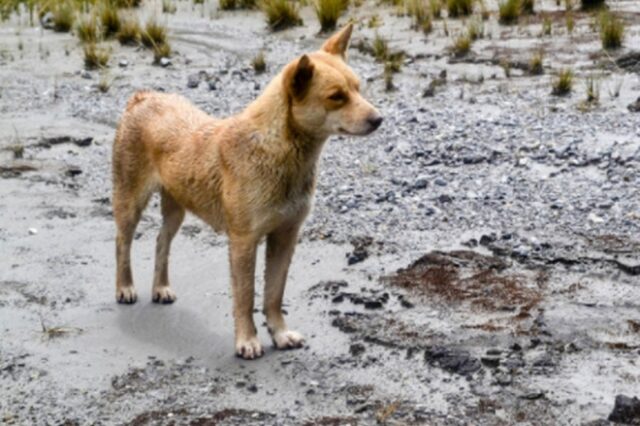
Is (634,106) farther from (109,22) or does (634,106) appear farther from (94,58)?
(109,22)

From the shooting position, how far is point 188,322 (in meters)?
7.34

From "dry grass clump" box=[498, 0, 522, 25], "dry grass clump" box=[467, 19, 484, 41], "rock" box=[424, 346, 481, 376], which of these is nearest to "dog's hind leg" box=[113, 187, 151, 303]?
"rock" box=[424, 346, 481, 376]

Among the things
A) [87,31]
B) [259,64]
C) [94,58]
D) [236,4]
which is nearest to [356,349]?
[259,64]

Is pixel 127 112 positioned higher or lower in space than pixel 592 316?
higher

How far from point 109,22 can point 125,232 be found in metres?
8.02

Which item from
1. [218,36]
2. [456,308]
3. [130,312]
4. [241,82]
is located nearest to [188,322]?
[130,312]

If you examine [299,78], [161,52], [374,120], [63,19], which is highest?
[299,78]

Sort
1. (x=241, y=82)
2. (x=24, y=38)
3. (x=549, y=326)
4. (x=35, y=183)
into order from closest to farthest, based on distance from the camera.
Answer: (x=549, y=326)
(x=35, y=183)
(x=241, y=82)
(x=24, y=38)

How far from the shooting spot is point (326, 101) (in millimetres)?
6324

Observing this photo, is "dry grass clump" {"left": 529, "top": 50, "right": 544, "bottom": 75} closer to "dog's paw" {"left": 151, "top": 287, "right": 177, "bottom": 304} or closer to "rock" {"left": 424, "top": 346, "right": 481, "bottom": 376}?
"dog's paw" {"left": 151, "top": 287, "right": 177, "bottom": 304}

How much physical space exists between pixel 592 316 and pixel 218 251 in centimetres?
264

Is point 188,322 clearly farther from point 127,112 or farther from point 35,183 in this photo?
point 35,183

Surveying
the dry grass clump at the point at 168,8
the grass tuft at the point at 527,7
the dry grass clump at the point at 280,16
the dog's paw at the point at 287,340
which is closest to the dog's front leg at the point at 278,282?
the dog's paw at the point at 287,340

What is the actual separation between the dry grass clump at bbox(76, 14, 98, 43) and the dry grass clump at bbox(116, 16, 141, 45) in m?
0.28
